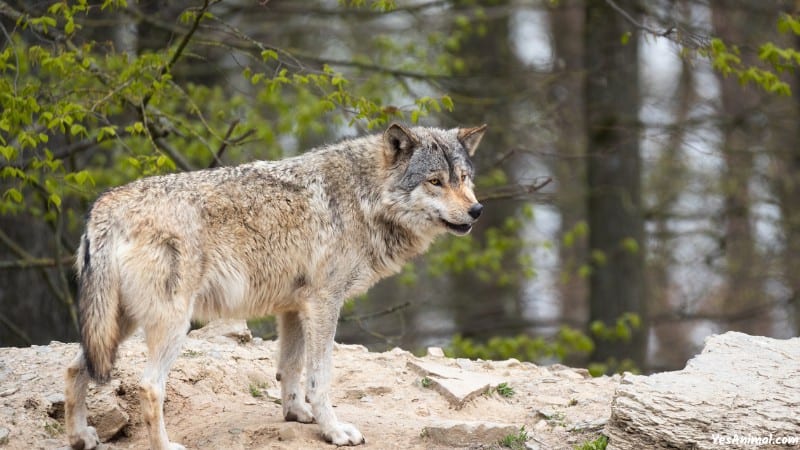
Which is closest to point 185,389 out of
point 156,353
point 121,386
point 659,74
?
point 121,386

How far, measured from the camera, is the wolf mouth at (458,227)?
7.40m

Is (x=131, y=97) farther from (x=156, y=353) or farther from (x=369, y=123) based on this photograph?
(x=156, y=353)

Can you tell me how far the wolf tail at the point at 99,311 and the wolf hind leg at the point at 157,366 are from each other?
24 cm

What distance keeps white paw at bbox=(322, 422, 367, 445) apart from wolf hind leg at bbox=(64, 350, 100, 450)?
5.57 ft

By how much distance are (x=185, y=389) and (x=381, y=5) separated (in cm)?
435

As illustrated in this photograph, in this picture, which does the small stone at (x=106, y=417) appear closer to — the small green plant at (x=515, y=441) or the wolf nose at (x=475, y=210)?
the small green plant at (x=515, y=441)

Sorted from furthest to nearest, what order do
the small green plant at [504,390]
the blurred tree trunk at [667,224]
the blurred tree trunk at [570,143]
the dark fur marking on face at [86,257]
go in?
the blurred tree trunk at [667,224], the blurred tree trunk at [570,143], the small green plant at [504,390], the dark fur marking on face at [86,257]

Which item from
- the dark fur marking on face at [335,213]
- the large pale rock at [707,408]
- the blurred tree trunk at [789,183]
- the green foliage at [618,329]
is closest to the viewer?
the large pale rock at [707,408]

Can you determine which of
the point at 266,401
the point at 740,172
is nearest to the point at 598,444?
the point at 266,401

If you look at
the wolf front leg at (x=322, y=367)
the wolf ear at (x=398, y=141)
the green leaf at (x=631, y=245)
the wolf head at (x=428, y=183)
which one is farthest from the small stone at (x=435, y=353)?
the green leaf at (x=631, y=245)

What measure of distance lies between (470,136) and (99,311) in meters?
3.37

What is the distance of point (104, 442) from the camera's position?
7188mm

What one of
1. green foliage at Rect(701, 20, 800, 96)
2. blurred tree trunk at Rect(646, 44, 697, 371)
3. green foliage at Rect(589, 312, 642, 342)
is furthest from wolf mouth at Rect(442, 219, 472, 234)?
blurred tree trunk at Rect(646, 44, 697, 371)

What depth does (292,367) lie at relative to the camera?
7.58 metres
